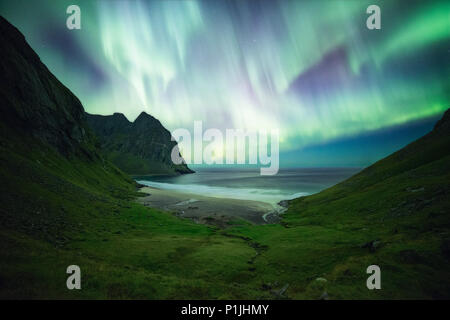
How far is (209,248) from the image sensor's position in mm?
35781

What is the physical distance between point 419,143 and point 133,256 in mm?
130829

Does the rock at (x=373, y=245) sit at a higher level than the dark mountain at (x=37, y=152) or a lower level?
lower

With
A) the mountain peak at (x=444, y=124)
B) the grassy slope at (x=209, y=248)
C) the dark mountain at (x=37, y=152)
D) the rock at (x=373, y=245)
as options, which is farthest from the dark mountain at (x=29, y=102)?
the mountain peak at (x=444, y=124)

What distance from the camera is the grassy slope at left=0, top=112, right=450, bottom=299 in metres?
17.0

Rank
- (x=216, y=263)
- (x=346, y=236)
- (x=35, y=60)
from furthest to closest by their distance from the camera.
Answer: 1. (x=35, y=60)
2. (x=346, y=236)
3. (x=216, y=263)

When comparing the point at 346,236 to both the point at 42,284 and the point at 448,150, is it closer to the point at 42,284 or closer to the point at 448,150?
the point at 42,284

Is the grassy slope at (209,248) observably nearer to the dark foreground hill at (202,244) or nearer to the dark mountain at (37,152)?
the dark foreground hill at (202,244)

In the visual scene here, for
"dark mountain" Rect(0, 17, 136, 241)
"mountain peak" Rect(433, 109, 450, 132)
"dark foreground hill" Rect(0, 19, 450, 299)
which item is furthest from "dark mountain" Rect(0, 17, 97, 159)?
"mountain peak" Rect(433, 109, 450, 132)

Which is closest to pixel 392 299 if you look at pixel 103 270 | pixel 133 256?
pixel 103 270

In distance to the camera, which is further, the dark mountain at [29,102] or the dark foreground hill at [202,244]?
the dark mountain at [29,102]

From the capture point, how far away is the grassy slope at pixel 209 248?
17.0 meters

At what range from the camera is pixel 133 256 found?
29.2 meters

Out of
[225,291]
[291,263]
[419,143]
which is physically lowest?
[291,263]

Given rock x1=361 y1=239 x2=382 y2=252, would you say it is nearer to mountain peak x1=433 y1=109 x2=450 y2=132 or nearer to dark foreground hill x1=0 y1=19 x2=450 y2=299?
dark foreground hill x1=0 y1=19 x2=450 y2=299
